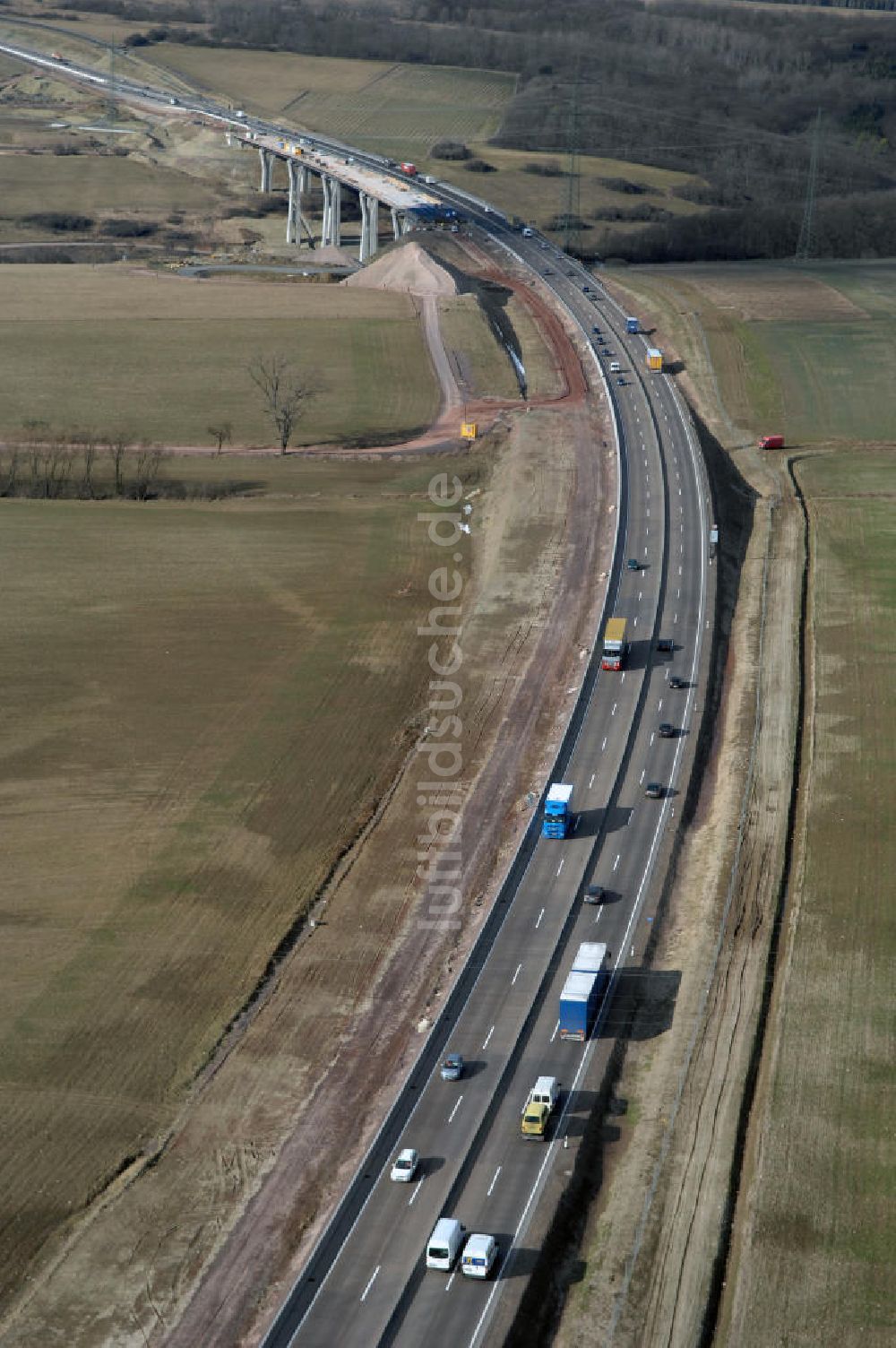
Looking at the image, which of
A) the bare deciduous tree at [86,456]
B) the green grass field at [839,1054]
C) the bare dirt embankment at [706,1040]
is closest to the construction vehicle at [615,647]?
the bare dirt embankment at [706,1040]

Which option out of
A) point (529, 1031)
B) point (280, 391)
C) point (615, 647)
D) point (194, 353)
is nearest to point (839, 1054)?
point (529, 1031)

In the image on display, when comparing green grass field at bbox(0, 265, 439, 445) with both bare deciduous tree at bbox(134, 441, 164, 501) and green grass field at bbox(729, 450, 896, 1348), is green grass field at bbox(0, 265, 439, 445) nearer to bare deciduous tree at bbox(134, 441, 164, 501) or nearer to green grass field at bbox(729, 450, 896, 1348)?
bare deciduous tree at bbox(134, 441, 164, 501)

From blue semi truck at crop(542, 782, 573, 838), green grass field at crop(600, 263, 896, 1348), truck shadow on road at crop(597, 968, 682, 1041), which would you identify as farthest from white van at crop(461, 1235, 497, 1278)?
blue semi truck at crop(542, 782, 573, 838)

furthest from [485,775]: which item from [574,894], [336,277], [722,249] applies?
[722,249]

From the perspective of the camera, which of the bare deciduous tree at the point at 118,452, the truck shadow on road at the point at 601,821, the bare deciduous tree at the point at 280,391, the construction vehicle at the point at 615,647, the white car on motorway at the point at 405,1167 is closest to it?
the white car on motorway at the point at 405,1167

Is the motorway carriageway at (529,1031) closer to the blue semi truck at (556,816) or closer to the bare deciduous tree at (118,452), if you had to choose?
the blue semi truck at (556,816)

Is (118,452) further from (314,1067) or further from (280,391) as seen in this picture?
(314,1067)
